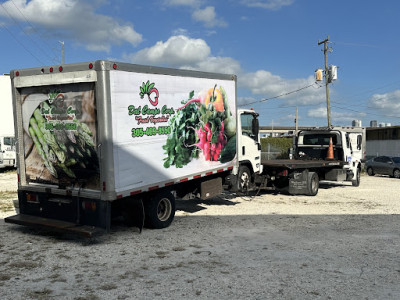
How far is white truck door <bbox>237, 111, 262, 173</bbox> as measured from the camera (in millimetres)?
11252

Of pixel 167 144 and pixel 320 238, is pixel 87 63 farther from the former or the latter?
pixel 320 238

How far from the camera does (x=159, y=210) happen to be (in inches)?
336

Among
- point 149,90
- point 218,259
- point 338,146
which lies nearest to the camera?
point 218,259

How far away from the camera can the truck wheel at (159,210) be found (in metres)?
8.10

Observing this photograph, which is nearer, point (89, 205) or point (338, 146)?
point (89, 205)

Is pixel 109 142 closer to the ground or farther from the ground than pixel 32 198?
farther from the ground

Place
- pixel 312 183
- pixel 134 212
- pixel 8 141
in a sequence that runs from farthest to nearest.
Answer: pixel 8 141
pixel 312 183
pixel 134 212

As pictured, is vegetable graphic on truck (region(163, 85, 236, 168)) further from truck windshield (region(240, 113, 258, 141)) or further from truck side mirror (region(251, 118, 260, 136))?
truck side mirror (region(251, 118, 260, 136))

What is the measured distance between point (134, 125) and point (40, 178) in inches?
93.7

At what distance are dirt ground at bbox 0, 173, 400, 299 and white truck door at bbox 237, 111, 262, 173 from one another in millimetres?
2026

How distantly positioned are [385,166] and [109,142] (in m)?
19.7

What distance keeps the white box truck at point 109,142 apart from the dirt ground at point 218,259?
1.80 ft

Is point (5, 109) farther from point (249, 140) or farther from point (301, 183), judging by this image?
point (301, 183)

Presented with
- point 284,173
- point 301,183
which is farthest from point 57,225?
point 301,183
